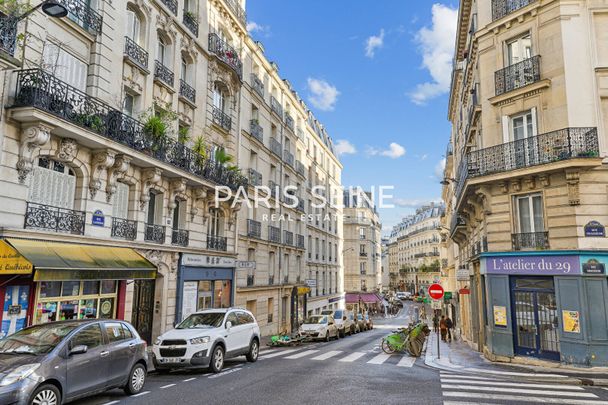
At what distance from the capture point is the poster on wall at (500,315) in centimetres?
1466

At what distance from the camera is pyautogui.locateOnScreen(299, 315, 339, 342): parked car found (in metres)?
23.3

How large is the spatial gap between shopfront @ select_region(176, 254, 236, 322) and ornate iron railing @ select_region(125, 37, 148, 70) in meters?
7.62

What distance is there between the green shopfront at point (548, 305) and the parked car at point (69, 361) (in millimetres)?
11553

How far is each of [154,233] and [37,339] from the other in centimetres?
896

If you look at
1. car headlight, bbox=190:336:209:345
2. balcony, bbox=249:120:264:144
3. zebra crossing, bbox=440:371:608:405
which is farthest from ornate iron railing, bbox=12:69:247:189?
zebra crossing, bbox=440:371:608:405

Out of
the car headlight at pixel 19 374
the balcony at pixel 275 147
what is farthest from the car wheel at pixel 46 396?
the balcony at pixel 275 147

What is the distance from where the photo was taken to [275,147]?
30.5m

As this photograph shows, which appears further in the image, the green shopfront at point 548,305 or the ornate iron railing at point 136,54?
the ornate iron railing at point 136,54

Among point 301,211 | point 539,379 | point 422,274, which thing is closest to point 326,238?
point 301,211

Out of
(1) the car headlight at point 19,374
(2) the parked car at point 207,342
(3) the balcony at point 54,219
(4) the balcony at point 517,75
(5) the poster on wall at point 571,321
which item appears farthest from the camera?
(4) the balcony at point 517,75

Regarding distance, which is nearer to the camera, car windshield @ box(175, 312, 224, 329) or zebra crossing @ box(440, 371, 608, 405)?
zebra crossing @ box(440, 371, 608, 405)

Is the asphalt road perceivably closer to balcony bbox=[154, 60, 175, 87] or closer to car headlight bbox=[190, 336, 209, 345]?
car headlight bbox=[190, 336, 209, 345]

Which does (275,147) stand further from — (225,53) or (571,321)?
(571,321)

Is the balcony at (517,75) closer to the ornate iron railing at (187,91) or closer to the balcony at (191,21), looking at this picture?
the ornate iron railing at (187,91)
